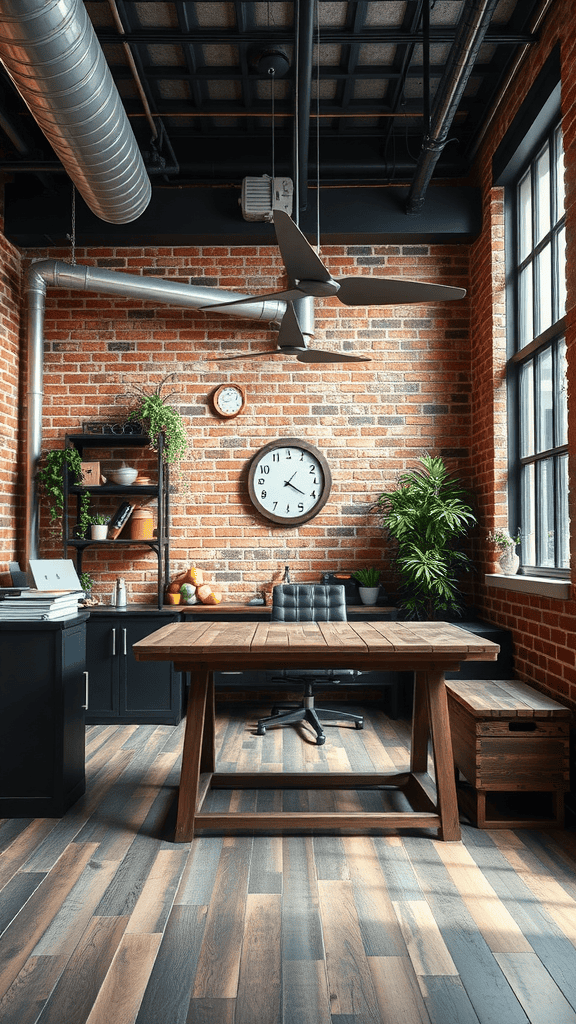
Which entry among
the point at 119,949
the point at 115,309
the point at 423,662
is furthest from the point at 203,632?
the point at 115,309

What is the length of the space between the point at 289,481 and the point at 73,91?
9.92 ft

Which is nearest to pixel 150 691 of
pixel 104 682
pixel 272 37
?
pixel 104 682

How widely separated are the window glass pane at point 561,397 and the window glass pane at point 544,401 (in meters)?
0.14

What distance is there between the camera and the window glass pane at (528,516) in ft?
15.5

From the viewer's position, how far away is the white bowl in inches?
209

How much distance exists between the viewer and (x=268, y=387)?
5680 mm

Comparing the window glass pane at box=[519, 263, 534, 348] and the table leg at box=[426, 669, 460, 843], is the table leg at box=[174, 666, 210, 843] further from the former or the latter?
the window glass pane at box=[519, 263, 534, 348]

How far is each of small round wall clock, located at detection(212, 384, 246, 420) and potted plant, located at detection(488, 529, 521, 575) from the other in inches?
82.7

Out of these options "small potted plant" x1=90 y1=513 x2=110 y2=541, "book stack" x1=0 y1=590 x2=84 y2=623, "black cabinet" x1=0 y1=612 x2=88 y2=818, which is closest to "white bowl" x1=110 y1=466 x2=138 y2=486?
"small potted plant" x1=90 y1=513 x2=110 y2=541

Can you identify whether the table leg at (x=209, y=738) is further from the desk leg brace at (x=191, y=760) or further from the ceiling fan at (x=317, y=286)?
the ceiling fan at (x=317, y=286)

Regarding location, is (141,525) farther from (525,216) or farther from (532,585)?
(525,216)

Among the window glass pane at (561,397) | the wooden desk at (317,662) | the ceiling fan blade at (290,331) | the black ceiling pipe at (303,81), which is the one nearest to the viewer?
the wooden desk at (317,662)

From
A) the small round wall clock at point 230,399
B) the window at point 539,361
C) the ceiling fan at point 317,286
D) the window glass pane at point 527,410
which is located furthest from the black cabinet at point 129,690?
the window glass pane at point 527,410

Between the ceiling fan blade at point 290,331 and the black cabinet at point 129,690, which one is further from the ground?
the ceiling fan blade at point 290,331
